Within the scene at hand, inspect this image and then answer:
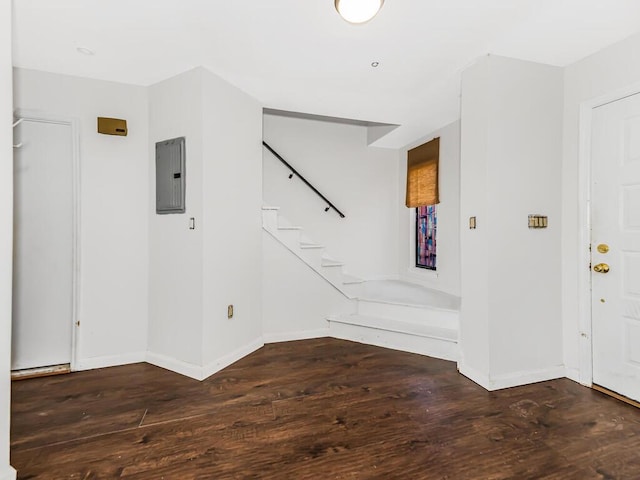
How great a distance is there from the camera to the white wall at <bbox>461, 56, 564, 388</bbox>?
2.29m

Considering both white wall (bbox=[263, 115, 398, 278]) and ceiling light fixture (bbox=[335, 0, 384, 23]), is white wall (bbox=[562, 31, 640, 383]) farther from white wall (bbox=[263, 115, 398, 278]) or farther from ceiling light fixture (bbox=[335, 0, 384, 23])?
white wall (bbox=[263, 115, 398, 278])

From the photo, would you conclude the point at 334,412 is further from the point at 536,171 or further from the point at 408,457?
the point at 536,171

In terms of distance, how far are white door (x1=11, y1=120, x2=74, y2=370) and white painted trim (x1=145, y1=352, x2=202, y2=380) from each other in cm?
64

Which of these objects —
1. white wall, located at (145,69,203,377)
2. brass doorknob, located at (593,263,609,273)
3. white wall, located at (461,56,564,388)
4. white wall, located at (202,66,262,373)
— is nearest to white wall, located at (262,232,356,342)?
white wall, located at (202,66,262,373)

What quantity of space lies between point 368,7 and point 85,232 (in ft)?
8.71

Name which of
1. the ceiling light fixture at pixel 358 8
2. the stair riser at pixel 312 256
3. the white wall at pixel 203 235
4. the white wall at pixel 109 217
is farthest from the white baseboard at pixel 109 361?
the ceiling light fixture at pixel 358 8

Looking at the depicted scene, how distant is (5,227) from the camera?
1.33 m

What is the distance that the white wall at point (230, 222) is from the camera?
251cm

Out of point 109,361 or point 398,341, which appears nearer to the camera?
point 109,361

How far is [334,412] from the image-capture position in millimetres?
1981

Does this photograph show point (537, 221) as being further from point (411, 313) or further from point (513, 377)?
point (411, 313)

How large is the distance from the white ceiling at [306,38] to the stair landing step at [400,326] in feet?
7.25

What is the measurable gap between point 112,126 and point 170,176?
2.03 feet

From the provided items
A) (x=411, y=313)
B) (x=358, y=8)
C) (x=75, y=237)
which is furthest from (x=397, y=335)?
(x=75, y=237)
